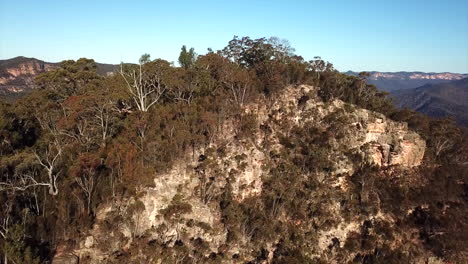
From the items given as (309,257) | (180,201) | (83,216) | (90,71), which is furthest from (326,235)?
(90,71)

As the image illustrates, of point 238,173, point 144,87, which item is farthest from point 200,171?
point 144,87

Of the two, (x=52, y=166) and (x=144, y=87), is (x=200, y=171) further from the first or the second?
(x=144, y=87)

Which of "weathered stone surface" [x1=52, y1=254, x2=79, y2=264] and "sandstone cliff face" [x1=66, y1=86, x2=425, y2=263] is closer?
"weathered stone surface" [x1=52, y1=254, x2=79, y2=264]

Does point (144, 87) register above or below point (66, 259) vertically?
above

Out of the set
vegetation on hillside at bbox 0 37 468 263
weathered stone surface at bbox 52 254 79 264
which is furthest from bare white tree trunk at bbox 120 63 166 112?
weathered stone surface at bbox 52 254 79 264

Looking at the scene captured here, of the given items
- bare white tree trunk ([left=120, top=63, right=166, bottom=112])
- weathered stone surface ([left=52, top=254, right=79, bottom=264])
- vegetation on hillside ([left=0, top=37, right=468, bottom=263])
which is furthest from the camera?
bare white tree trunk ([left=120, top=63, right=166, bottom=112])

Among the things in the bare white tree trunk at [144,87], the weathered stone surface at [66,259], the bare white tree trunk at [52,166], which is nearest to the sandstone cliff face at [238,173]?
the weathered stone surface at [66,259]

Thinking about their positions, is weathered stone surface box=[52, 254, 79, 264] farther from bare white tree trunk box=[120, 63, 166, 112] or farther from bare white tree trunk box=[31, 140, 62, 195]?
bare white tree trunk box=[120, 63, 166, 112]

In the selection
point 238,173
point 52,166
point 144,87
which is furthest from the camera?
point 144,87

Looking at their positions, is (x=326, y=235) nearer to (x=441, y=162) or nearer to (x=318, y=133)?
(x=318, y=133)
